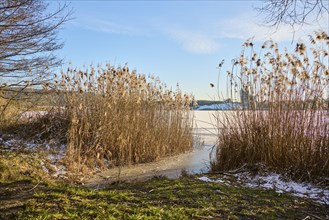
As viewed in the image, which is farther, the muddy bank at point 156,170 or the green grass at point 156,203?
the muddy bank at point 156,170

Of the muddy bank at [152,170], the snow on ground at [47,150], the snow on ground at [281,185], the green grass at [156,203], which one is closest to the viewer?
the green grass at [156,203]

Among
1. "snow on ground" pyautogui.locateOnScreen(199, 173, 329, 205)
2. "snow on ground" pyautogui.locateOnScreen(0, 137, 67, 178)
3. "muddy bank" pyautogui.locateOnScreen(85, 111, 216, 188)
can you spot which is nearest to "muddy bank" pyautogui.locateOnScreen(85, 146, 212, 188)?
"muddy bank" pyautogui.locateOnScreen(85, 111, 216, 188)

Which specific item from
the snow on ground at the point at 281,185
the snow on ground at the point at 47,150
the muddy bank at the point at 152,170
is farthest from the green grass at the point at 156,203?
the snow on ground at the point at 47,150

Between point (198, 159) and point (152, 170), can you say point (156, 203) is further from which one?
point (198, 159)

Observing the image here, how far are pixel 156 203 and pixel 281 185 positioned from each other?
6.09 ft

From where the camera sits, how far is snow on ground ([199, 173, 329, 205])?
3417mm

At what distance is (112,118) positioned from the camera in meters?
6.34

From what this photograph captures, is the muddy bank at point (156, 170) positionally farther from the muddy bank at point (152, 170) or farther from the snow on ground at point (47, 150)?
the snow on ground at point (47, 150)

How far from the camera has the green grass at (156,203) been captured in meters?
2.13

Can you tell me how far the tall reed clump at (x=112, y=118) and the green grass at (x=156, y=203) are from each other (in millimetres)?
2713

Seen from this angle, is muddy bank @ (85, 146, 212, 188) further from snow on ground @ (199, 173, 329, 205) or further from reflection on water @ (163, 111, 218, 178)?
snow on ground @ (199, 173, 329, 205)

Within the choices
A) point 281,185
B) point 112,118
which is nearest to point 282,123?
point 281,185

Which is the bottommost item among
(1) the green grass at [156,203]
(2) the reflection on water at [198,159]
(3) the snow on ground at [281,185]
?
(2) the reflection on water at [198,159]

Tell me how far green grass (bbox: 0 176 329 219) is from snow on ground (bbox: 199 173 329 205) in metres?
0.26
